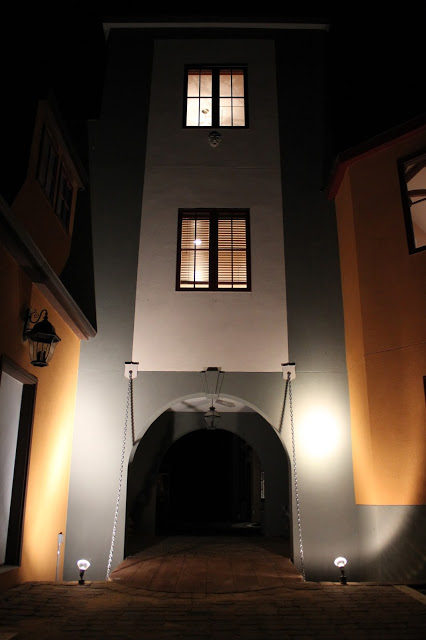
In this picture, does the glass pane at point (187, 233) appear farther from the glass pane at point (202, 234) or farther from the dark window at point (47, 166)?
the dark window at point (47, 166)

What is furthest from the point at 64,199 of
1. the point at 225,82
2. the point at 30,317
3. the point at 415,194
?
the point at 415,194

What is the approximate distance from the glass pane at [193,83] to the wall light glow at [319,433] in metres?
6.48

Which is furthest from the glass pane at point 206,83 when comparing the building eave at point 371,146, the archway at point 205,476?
the archway at point 205,476

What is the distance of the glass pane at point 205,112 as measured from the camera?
394 inches

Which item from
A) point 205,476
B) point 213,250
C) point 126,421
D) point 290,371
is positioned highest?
point 213,250

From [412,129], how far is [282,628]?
6.68m

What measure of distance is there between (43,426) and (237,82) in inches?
293

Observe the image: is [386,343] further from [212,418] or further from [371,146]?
→ [212,418]

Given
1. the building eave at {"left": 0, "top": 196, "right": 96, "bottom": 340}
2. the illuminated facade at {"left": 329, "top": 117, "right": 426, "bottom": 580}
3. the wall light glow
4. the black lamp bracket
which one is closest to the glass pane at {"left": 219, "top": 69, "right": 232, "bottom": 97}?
the illuminated facade at {"left": 329, "top": 117, "right": 426, "bottom": 580}

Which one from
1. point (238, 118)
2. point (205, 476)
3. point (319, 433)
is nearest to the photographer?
point (319, 433)

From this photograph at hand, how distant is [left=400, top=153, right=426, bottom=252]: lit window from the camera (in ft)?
25.0

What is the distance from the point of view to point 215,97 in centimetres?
1008

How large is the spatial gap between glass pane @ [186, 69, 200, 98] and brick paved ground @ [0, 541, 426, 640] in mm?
8528

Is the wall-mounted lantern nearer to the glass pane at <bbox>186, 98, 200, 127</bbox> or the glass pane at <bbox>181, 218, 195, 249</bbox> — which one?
the glass pane at <bbox>181, 218, 195, 249</bbox>
